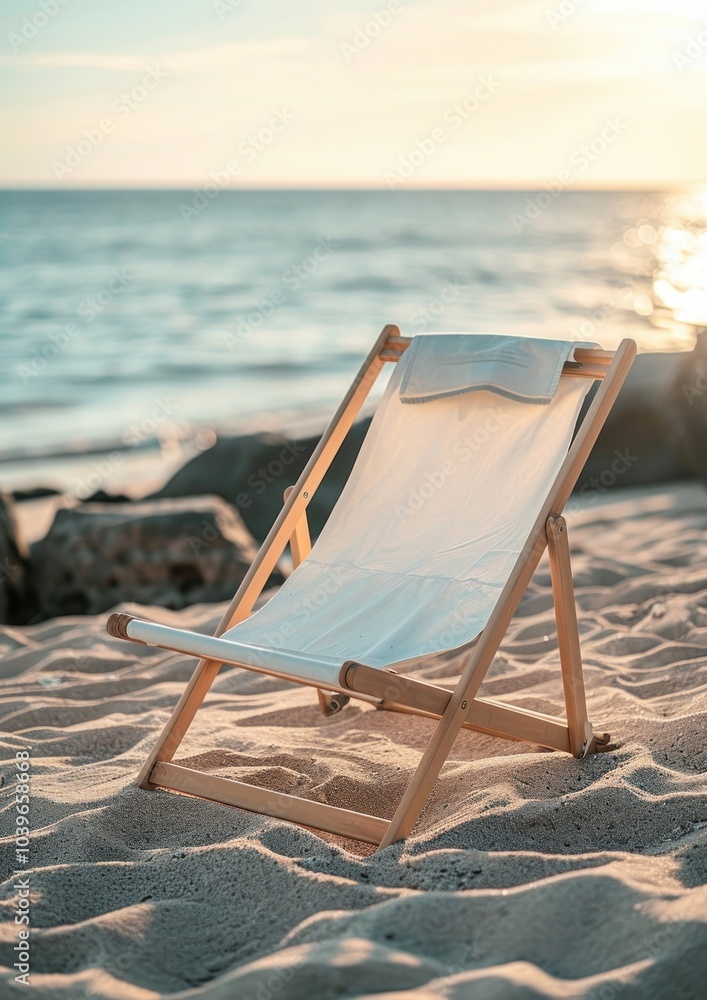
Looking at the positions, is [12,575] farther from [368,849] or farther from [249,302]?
[249,302]

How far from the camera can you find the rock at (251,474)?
670cm

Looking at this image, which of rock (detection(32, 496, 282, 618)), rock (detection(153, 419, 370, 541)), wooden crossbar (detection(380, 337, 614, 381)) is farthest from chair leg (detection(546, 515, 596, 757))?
rock (detection(153, 419, 370, 541))

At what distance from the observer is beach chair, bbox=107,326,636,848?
2.37 meters

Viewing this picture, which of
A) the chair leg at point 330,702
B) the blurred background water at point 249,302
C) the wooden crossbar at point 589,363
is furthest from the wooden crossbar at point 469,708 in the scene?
the blurred background water at point 249,302

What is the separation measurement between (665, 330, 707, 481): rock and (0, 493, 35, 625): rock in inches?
144

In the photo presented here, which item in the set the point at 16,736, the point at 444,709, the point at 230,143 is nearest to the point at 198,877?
the point at 444,709

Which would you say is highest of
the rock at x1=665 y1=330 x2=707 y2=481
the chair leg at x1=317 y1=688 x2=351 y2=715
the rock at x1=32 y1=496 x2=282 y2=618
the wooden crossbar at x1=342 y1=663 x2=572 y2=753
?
the rock at x1=665 y1=330 x2=707 y2=481

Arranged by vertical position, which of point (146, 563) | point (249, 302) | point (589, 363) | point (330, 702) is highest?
point (249, 302)

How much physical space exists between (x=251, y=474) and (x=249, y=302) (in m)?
14.9

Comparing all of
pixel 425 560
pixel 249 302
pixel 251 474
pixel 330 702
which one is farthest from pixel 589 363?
pixel 249 302

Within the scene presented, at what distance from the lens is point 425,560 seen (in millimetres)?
2891

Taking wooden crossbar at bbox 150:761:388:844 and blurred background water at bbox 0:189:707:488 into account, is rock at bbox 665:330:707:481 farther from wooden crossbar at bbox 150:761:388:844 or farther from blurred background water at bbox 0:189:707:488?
blurred background water at bbox 0:189:707:488

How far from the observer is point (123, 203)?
4631 centimetres

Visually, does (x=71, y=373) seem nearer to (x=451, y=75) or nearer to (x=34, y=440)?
(x=34, y=440)
